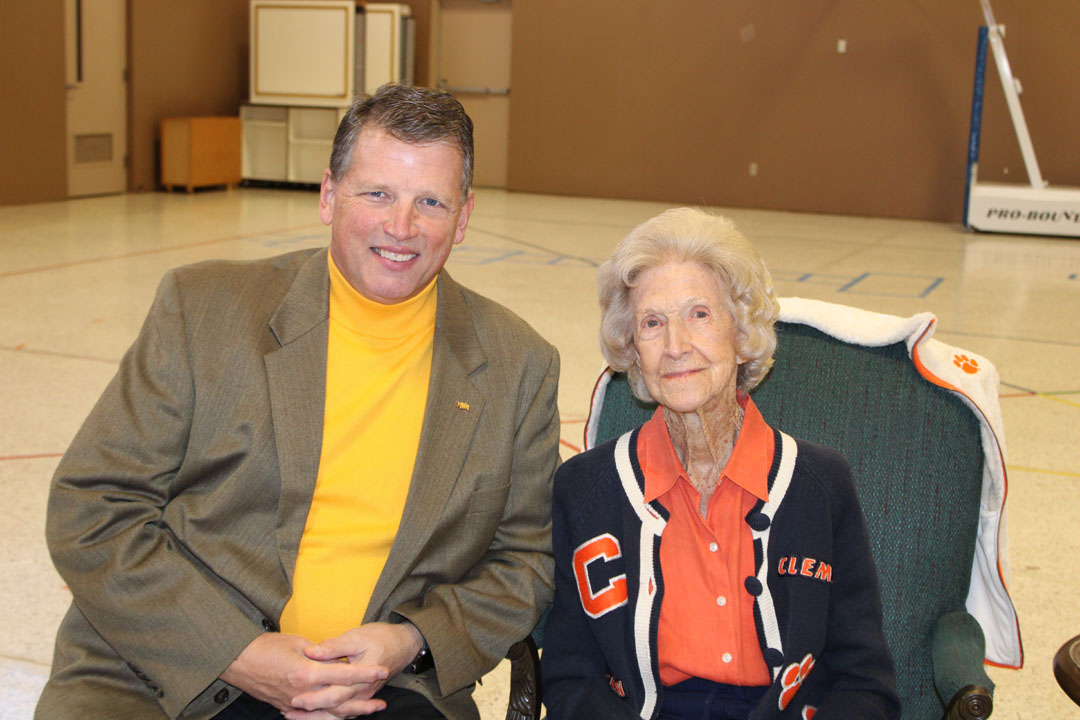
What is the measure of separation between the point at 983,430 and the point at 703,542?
1.82 feet

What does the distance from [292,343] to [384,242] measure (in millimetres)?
199

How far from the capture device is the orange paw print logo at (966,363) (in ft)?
5.99

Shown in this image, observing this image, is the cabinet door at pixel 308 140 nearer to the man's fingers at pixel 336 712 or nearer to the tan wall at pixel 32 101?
the tan wall at pixel 32 101

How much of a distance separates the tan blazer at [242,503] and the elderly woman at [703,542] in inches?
4.2

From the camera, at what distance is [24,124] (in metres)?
10.5

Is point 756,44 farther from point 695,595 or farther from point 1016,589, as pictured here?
point 695,595

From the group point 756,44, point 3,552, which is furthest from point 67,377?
point 756,44

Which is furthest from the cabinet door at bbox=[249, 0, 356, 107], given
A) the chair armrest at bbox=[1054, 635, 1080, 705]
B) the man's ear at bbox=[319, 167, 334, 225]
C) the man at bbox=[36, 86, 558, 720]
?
the chair armrest at bbox=[1054, 635, 1080, 705]

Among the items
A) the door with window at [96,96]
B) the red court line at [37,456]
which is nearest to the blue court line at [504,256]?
the red court line at [37,456]

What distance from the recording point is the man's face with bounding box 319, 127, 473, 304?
1604 mm

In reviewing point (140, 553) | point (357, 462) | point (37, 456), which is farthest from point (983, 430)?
point (37, 456)

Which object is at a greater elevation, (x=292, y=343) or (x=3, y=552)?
(x=292, y=343)

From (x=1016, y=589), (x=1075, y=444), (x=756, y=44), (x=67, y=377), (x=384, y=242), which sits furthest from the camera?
(x=756, y=44)

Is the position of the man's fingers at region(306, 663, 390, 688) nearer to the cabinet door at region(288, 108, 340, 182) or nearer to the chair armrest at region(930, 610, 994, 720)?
the chair armrest at region(930, 610, 994, 720)
